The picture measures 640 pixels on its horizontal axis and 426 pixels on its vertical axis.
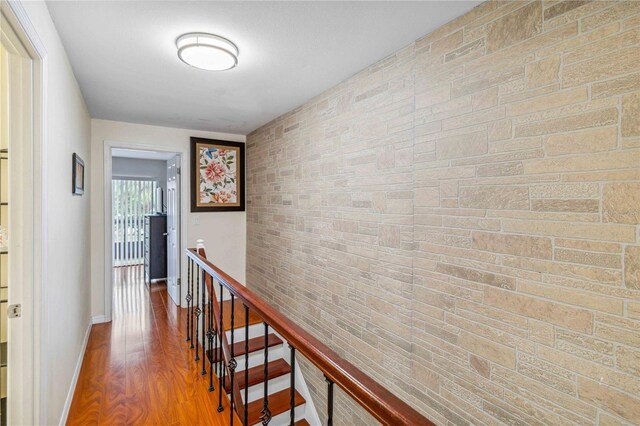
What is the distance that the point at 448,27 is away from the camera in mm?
1661

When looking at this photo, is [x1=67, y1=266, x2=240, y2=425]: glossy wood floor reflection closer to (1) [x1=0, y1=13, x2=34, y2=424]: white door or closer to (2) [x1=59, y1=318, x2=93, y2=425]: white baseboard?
(2) [x1=59, y1=318, x2=93, y2=425]: white baseboard

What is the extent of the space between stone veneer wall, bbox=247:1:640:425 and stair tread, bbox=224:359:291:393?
0.77 m

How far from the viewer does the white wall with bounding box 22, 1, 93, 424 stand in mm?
1469

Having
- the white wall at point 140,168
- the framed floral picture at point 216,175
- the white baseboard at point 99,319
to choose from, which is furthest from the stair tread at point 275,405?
the white wall at point 140,168

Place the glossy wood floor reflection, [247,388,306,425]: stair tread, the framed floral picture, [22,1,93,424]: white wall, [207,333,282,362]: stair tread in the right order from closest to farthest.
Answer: [22,1,93,424]: white wall, the glossy wood floor reflection, [247,388,306,425]: stair tread, [207,333,282,362]: stair tread, the framed floral picture

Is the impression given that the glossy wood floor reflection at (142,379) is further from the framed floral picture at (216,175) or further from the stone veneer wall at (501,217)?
the framed floral picture at (216,175)

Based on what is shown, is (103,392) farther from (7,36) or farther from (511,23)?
(511,23)

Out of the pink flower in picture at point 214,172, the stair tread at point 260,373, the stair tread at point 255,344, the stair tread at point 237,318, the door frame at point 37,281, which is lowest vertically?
the stair tread at point 260,373

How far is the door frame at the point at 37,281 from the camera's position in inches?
53.1

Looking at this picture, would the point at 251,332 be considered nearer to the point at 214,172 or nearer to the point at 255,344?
the point at 255,344

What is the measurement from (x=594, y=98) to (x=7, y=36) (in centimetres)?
222

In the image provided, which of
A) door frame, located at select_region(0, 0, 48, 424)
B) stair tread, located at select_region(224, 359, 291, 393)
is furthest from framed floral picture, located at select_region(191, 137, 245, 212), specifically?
door frame, located at select_region(0, 0, 48, 424)

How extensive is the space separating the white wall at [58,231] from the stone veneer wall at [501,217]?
182cm

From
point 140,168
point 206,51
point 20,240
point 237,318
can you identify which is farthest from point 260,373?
point 140,168
